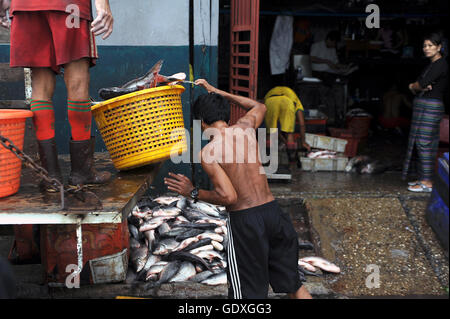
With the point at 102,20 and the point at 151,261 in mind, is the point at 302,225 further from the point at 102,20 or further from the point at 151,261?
the point at 102,20

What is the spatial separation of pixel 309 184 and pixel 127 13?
3.67m

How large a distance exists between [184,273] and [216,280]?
332mm

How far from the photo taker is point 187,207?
559cm

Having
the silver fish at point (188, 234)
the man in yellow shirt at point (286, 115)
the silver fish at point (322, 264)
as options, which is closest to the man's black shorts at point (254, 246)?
the silver fish at point (188, 234)

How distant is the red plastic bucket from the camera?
10.7ft

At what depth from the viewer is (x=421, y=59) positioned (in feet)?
39.2

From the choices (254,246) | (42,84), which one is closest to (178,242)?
(254,246)

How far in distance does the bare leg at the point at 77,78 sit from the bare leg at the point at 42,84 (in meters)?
0.18

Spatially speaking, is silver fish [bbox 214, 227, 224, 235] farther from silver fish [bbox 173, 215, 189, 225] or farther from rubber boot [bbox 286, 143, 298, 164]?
rubber boot [bbox 286, 143, 298, 164]

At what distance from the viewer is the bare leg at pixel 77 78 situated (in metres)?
3.56

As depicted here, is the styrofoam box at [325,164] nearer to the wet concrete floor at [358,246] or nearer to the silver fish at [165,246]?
the wet concrete floor at [358,246]

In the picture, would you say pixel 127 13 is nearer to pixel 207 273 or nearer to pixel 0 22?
pixel 0 22

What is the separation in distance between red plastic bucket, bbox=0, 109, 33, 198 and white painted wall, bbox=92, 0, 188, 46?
119 inches
